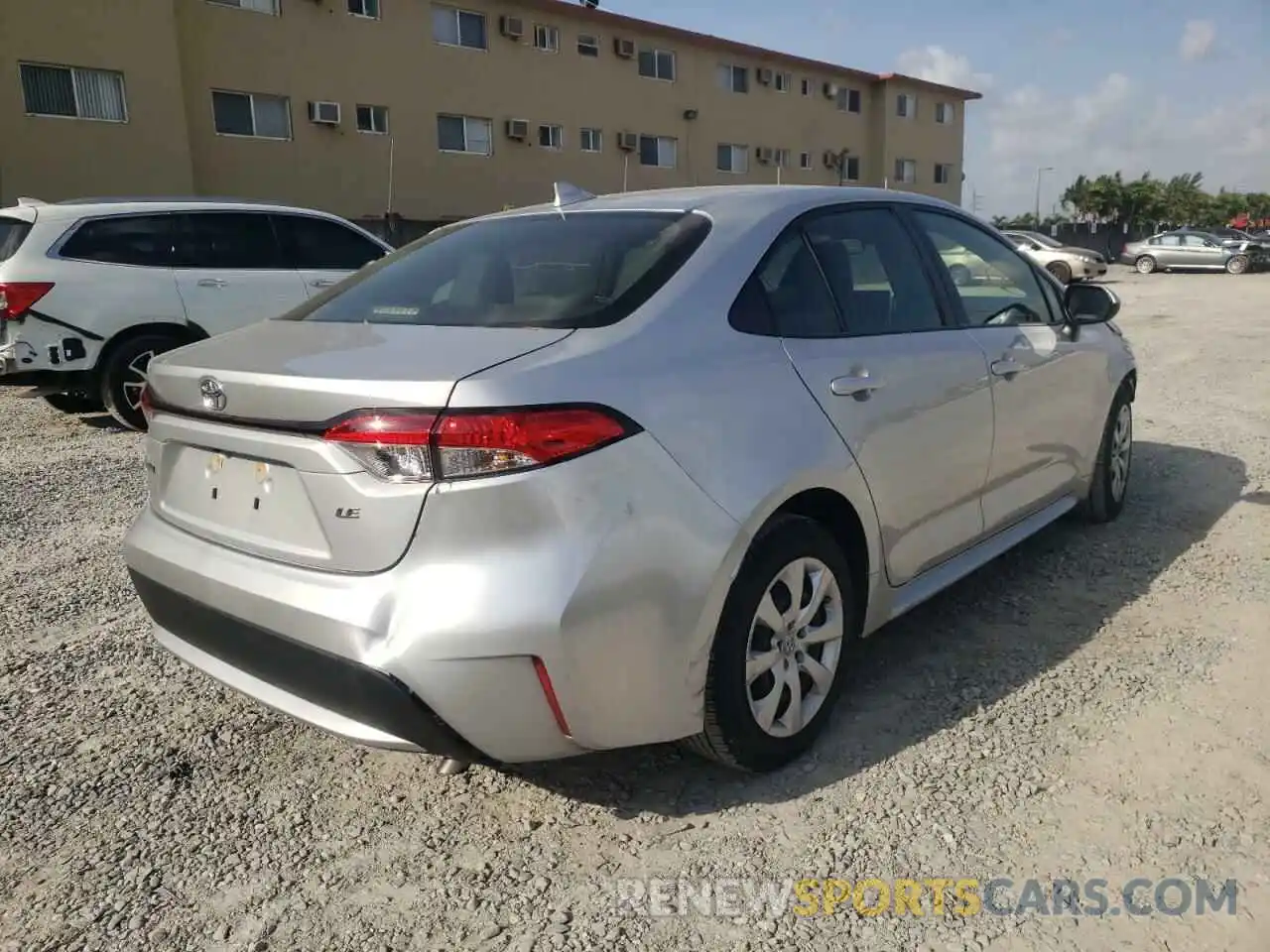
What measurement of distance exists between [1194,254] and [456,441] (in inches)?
1436

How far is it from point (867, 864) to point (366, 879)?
121 centimetres

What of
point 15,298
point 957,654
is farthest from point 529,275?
point 15,298

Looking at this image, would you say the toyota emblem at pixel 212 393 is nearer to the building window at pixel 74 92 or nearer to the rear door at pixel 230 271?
the rear door at pixel 230 271

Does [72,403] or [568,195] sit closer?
[568,195]

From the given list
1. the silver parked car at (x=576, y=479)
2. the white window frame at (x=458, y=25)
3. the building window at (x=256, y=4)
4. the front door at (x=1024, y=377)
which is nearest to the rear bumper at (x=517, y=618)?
the silver parked car at (x=576, y=479)

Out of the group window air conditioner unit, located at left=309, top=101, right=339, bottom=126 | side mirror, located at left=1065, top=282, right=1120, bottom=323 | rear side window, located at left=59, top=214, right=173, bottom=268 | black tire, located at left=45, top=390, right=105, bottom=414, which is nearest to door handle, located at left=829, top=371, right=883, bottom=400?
side mirror, located at left=1065, top=282, right=1120, bottom=323

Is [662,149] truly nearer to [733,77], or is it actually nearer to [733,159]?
[733,159]

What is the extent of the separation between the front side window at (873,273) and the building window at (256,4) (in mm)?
19194

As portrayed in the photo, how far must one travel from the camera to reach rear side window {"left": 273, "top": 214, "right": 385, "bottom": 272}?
8.30m

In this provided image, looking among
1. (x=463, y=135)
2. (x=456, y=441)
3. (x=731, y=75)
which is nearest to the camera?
(x=456, y=441)

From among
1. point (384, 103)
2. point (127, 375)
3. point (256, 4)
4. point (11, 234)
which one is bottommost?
point (127, 375)

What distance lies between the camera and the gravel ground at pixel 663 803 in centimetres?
217

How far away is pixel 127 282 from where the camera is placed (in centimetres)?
728

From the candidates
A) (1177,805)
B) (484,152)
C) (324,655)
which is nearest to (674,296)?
(324,655)
